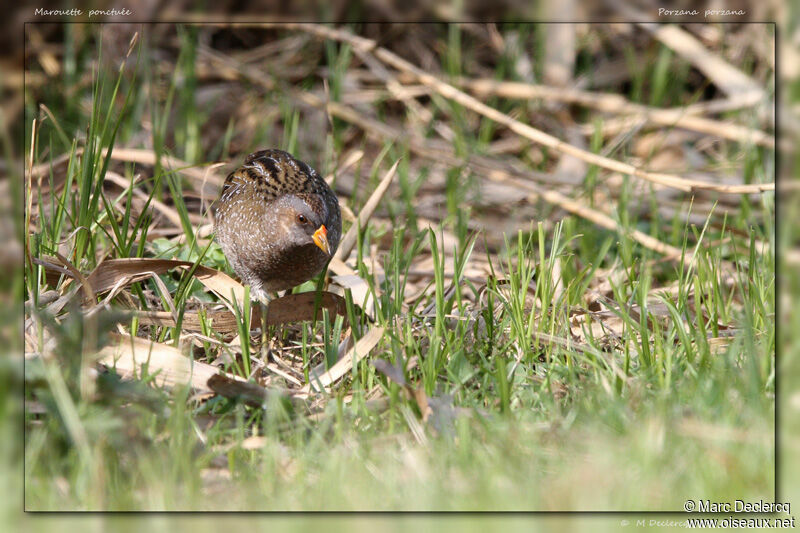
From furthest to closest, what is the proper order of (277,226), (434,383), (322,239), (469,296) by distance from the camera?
(469,296)
(277,226)
(322,239)
(434,383)

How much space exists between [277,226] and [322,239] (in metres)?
0.29

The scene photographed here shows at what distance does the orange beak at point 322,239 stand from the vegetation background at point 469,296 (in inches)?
9.7

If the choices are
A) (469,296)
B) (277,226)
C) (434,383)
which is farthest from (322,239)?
(469,296)

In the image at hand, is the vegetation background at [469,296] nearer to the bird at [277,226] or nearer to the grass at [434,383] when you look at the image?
the grass at [434,383]

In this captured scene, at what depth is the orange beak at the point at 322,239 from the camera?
407 cm

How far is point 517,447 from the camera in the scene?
2.86 metres

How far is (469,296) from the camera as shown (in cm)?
500

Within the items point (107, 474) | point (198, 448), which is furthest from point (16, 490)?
point (198, 448)

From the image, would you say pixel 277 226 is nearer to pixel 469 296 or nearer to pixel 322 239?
pixel 322 239

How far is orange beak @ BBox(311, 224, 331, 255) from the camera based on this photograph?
4.07 meters

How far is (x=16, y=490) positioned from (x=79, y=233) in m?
1.95

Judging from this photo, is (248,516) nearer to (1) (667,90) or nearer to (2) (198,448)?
(2) (198,448)

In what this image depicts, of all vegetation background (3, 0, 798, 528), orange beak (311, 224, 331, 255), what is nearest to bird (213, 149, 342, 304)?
orange beak (311, 224, 331, 255)

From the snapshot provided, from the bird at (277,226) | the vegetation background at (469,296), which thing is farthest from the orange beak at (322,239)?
the vegetation background at (469,296)
